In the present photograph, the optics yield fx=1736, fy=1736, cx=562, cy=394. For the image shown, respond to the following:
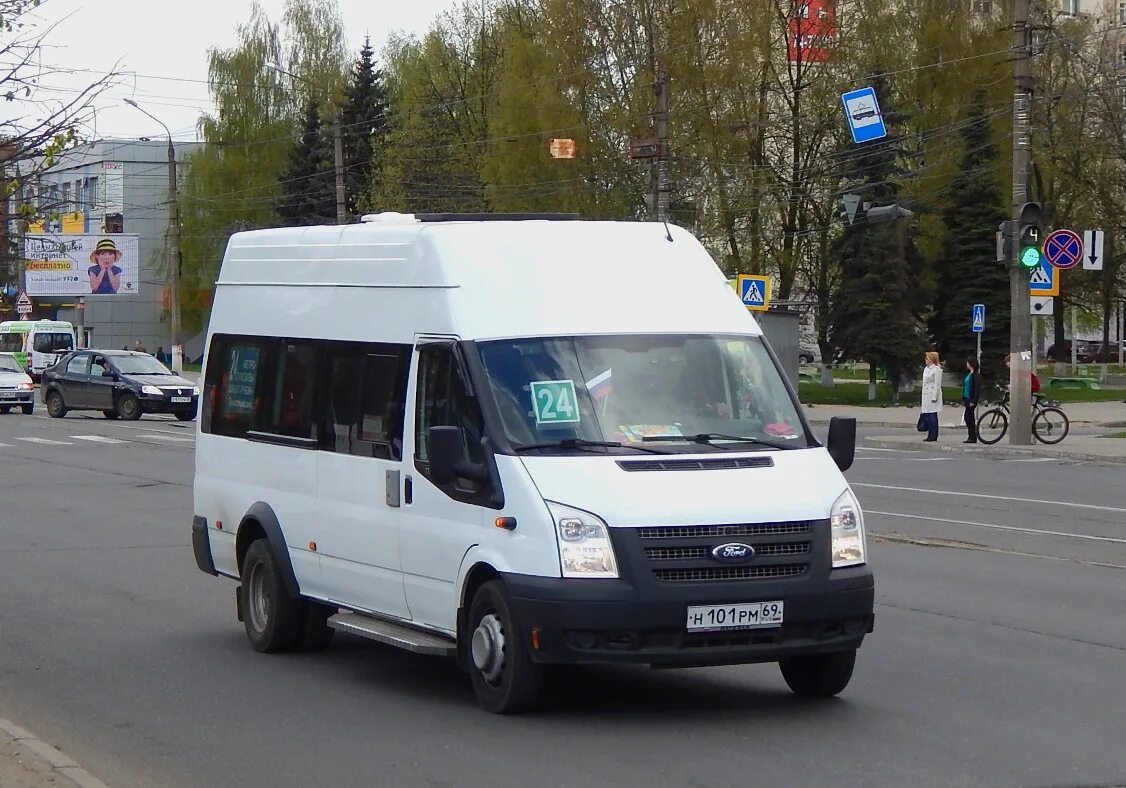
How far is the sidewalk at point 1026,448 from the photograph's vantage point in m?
28.5

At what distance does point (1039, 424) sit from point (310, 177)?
47464 millimetres

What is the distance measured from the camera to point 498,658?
806 centimetres

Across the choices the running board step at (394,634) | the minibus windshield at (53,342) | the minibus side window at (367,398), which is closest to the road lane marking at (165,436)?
the minibus side window at (367,398)

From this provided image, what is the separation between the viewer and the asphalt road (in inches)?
282

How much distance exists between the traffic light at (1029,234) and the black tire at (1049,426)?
9.43 ft

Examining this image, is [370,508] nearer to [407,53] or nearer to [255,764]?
[255,764]

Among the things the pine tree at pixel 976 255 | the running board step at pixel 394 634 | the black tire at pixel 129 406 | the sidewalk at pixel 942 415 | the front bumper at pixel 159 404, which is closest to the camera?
the running board step at pixel 394 634

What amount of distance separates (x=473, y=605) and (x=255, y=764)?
4.50ft

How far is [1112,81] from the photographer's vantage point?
193 ft

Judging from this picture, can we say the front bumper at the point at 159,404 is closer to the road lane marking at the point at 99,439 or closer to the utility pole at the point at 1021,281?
the road lane marking at the point at 99,439

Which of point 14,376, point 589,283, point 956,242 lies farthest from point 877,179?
point 589,283

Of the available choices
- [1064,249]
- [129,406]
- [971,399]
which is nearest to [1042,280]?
[1064,249]

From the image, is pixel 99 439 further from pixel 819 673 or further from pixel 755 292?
pixel 819 673

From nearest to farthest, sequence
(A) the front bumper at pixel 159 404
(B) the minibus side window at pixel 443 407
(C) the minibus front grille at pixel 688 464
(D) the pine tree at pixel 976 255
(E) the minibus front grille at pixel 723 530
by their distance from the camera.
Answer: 1. (E) the minibus front grille at pixel 723 530
2. (C) the minibus front grille at pixel 688 464
3. (B) the minibus side window at pixel 443 407
4. (A) the front bumper at pixel 159 404
5. (D) the pine tree at pixel 976 255
